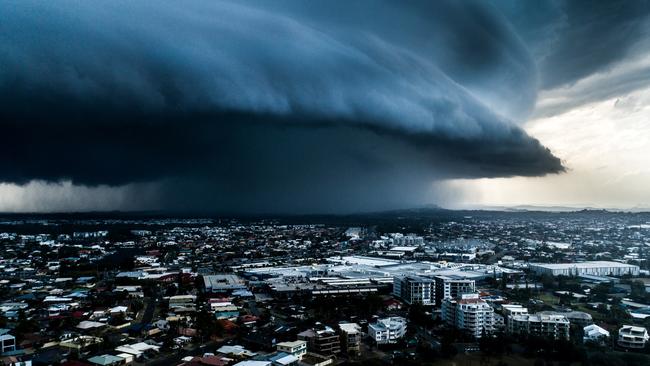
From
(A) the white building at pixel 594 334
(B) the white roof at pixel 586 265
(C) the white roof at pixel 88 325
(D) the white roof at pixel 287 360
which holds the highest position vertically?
(B) the white roof at pixel 586 265

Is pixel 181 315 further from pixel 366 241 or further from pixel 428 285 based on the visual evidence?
pixel 366 241

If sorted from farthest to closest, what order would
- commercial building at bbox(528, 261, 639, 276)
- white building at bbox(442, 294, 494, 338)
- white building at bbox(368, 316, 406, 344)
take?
commercial building at bbox(528, 261, 639, 276)
white building at bbox(442, 294, 494, 338)
white building at bbox(368, 316, 406, 344)

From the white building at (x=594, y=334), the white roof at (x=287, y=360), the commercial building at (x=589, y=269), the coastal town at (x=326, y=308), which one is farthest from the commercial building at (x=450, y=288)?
the white roof at (x=287, y=360)

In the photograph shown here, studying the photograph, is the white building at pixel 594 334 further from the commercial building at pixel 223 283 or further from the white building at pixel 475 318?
the commercial building at pixel 223 283

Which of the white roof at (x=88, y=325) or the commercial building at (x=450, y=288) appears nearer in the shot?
the white roof at (x=88, y=325)

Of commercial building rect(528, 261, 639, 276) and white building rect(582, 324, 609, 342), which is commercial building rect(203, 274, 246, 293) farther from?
commercial building rect(528, 261, 639, 276)

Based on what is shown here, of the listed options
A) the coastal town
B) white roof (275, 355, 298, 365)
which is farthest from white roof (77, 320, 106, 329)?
white roof (275, 355, 298, 365)

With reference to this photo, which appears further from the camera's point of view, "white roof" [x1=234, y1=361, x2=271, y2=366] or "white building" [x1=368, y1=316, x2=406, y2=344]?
"white building" [x1=368, y1=316, x2=406, y2=344]
